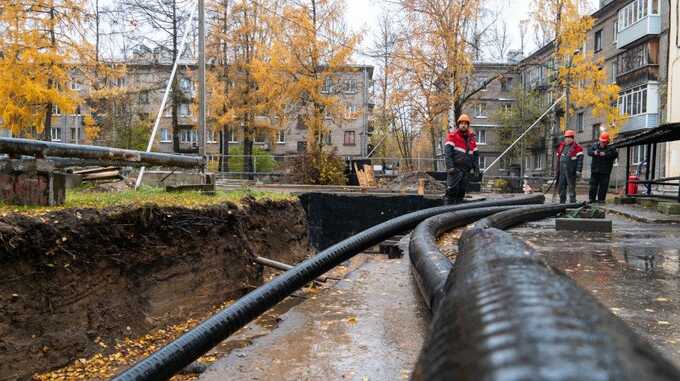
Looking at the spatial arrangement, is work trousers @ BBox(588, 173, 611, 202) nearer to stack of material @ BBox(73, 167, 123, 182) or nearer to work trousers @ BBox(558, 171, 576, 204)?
work trousers @ BBox(558, 171, 576, 204)

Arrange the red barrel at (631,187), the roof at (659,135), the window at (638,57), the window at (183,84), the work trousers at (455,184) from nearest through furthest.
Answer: the work trousers at (455,184), the roof at (659,135), the red barrel at (631,187), the window at (638,57), the window at (183,84)

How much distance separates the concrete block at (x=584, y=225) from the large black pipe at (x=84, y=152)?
5.73m

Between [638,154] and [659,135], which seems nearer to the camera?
[659,135]

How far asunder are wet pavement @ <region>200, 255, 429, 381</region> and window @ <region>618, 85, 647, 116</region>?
31351 millimetres

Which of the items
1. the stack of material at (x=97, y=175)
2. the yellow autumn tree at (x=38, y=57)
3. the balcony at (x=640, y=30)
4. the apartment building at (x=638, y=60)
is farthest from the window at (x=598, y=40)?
the stack of material at (x=97, y=175)

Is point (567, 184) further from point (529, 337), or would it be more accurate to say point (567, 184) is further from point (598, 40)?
point (598, 40)

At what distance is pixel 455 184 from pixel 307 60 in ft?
62.1

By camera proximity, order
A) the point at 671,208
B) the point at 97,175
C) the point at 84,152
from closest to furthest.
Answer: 1. the point at 84,152
2. the point at 97,175
3. the point at 671,208

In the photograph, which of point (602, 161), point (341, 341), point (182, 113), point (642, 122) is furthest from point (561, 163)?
point (182, 113)

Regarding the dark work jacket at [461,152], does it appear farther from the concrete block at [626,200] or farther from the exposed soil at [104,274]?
the concrete block at [626,200]

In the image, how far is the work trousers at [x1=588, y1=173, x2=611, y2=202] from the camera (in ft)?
47.8

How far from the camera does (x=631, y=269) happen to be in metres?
4.71

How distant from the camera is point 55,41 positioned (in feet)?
58.5

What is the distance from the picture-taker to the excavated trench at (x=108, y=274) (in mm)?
4484
